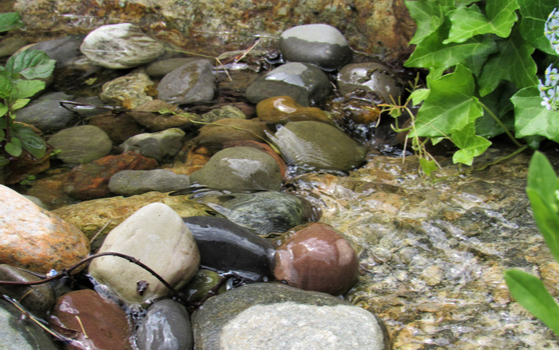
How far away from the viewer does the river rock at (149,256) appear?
1.90 meters

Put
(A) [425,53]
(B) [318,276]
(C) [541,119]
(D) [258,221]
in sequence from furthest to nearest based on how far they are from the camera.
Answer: (A) [425,53] < (D) [258,221] < (C) [541,119] < (B) [318,276]

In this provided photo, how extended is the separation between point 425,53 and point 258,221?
163 centimetres

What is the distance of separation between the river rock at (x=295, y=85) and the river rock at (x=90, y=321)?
107 inches

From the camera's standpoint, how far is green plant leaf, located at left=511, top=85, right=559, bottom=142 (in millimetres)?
2299

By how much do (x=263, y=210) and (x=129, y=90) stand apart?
8.67 feet

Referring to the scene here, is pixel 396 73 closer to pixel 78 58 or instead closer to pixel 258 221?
pixel 258 221

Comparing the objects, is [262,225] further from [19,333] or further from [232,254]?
[19,333]

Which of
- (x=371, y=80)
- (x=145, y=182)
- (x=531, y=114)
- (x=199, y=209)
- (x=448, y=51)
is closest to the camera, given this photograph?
(x=531, y=114)

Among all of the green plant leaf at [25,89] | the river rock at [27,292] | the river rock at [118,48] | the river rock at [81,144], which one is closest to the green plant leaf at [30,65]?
the green plant leaf at [25,89]

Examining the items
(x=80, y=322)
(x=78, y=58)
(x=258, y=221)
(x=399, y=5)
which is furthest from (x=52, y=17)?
(x=80, y=322)

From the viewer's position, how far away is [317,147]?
10.9 ft

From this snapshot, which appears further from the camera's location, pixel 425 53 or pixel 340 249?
pixel 425 53

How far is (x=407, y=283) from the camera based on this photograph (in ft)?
6.70

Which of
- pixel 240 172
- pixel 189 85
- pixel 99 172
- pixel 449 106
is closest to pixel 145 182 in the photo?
pixel 99 172
